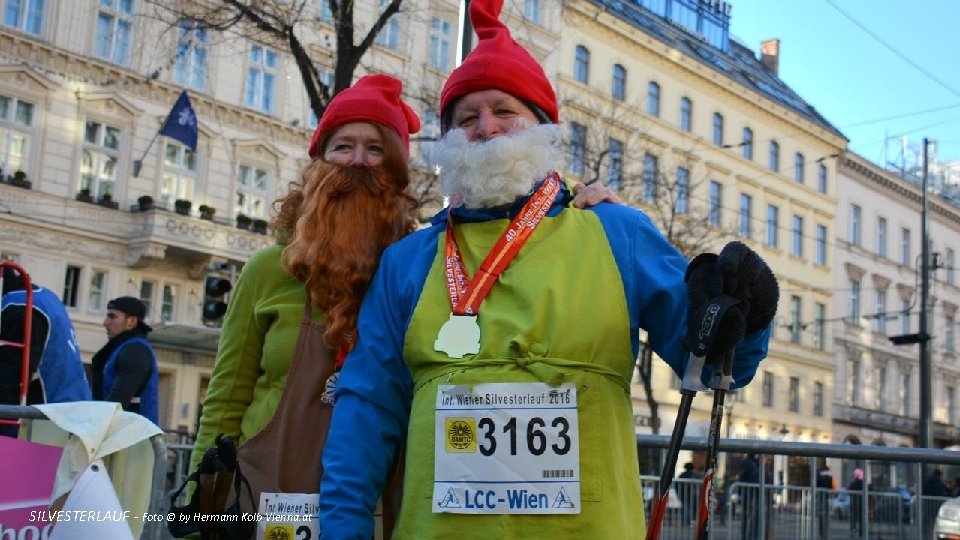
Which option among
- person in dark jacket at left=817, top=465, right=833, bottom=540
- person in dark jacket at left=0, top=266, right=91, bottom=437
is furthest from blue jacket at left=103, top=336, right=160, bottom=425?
person in dark jacket at left=817, top=465, right=833, bottom=540

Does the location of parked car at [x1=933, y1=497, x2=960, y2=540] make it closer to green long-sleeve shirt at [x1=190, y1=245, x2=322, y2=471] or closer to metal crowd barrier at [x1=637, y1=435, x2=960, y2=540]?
metal crowd barrier at [x1=637, y1=435, x2=960, y2=540]

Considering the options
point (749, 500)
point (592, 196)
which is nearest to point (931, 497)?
point (749, 500)

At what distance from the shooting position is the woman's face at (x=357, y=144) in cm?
353

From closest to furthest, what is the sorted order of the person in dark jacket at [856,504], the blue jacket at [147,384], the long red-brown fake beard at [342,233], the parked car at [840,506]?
the long red-brown fake beard at [342,233], the person in dark jacket at [856,504], the parked car at [840,506], the blue jacket at [147,384]

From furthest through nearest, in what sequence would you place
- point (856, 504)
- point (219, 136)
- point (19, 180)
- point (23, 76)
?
point (219, 136)
point (23, 76)
point (19, 180)
point (856, 504)

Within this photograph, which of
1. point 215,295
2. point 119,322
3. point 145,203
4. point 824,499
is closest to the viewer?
point 824,499

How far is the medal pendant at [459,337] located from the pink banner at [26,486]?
8.75 feet

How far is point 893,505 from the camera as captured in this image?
5.51 meters

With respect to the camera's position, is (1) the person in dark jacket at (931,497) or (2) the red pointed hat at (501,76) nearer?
(2) the red pointed hat at (501,76)

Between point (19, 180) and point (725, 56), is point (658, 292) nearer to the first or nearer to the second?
point (19, 180)

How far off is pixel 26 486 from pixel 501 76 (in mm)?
2943

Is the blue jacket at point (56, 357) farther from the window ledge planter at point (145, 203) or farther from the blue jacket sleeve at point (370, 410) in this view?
the window ledge planter at point (145, 203)

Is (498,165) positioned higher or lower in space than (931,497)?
higher

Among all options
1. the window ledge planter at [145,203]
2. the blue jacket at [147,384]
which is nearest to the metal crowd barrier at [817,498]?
the blue jacket at [147,384]
